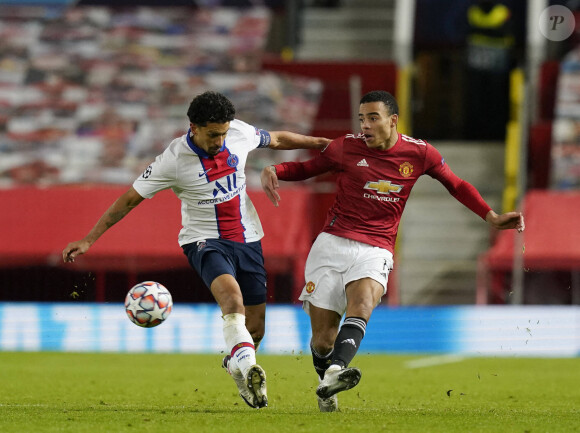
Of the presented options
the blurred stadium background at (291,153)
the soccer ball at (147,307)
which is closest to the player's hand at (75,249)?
the soccer ball at (147,307)

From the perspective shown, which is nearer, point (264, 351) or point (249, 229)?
point (249, 229)

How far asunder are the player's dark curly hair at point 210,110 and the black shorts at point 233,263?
0.93m

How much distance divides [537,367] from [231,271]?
728cm

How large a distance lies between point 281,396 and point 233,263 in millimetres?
2046

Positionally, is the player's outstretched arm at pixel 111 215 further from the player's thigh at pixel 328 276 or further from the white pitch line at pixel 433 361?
the white pitch line at pixel 433 361

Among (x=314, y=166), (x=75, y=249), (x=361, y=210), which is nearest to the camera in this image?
(x=75, y=249)

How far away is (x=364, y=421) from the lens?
745 centimetres

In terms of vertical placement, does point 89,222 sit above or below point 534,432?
below

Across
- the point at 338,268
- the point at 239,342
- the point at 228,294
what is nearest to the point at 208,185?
the point at 228,294

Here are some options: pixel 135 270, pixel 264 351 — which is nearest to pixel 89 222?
pixel 135 270

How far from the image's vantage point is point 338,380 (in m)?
7.44

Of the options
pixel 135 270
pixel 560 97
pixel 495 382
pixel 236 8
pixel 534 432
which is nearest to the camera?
pixel 534 432

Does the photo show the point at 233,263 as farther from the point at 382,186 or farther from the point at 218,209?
the point at 382,186

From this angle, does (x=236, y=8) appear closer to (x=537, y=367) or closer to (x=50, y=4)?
(x=50, y=4)
